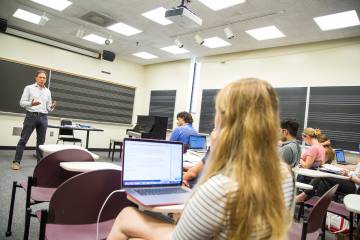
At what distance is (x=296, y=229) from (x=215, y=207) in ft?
4.84

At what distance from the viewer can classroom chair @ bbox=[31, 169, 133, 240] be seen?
1272 mm

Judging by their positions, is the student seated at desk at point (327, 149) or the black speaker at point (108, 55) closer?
the student seated at desk at point (327, 149)

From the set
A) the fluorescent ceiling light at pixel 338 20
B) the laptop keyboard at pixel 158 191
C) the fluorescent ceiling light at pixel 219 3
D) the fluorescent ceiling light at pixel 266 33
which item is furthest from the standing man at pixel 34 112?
the fluorescent ceiling light at pixel 338 20

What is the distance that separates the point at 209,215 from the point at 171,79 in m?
7.91

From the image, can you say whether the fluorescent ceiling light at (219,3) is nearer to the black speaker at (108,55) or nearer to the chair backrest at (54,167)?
the chair backrest at (54,167)

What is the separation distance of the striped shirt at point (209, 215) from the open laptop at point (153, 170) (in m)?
0.60

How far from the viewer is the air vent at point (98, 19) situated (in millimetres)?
5391

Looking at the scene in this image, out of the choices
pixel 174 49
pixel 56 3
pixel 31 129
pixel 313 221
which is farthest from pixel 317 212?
pixel 174 49

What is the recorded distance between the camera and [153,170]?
5.53 feet

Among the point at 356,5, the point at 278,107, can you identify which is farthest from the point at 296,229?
the point at 356,5

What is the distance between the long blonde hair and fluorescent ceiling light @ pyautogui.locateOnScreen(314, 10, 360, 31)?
438cm

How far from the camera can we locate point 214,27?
5383mm

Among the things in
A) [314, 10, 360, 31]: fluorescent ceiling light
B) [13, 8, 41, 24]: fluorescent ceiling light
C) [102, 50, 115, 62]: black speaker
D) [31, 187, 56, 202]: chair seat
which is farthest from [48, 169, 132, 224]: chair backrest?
[102, 50, 115, 62]: black speaker

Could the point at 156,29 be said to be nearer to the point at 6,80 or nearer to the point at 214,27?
the point at 214,27
